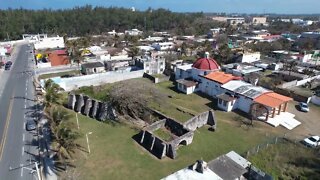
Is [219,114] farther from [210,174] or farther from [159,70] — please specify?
[159,70]

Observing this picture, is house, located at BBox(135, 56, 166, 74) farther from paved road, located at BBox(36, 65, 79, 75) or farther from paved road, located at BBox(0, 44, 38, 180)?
paved road, located at BBox(0, 44, 38, 180)

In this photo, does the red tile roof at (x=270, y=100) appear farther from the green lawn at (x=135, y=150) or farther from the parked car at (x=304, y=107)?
the green lawn at (x=135, y=150)

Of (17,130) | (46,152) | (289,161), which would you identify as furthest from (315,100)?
(17,130)

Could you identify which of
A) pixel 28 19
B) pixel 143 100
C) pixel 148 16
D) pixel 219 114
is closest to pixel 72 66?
pixel 143 100

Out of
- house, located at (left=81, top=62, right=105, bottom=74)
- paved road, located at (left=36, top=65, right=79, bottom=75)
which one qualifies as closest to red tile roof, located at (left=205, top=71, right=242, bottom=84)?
house, located at (left=81, top=62, right=105, bottom=74)

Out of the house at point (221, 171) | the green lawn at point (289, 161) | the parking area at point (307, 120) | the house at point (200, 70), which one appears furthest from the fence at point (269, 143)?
the house at point (200, 70)

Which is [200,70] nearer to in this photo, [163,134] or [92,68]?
[163,134]
